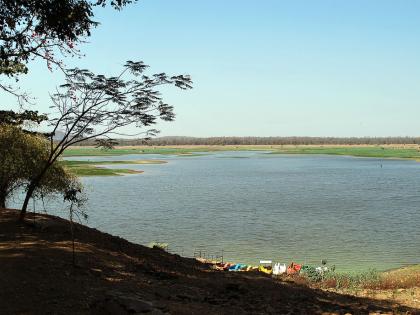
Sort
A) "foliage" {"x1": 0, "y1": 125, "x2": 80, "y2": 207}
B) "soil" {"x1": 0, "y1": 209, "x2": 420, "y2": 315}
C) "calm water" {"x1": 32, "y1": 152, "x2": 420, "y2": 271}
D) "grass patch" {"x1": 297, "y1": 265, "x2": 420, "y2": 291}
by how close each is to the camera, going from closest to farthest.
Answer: "soil" {"x1": 0, "y1": 209, "x2": 420, "y2": 315}
"grass patch" {"x1": 297, "y1": 265, "x2": 420, "y2": 291}
"foliage" {"x1": 0, "y1": 125, "x2": 80, "y2": 207}
"calm water" {"x1": 32, "y1": 152, "x2": 420, "y2": 271}

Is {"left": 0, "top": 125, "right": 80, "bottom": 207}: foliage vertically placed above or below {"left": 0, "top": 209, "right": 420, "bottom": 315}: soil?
above

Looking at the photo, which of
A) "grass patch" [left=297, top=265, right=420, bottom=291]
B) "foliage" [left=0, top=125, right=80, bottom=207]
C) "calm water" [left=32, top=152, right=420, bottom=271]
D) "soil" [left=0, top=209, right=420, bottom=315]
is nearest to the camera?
"soil" [left=0, top=209, right=420, bottom=315]

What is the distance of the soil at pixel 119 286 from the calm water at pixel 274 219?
15.7m

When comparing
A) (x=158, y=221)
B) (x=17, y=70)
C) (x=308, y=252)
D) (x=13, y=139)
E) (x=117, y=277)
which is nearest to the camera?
(x=117, y=277)

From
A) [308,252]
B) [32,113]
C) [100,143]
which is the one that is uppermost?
[32,113]

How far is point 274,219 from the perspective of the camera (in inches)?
1886

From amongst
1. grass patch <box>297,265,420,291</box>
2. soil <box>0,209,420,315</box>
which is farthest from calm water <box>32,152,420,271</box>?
soil <box>0,209,420,315</box>

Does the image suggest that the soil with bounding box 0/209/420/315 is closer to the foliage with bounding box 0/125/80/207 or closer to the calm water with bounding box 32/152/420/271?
Answer: the foliage with bounding box 0/125/80/207

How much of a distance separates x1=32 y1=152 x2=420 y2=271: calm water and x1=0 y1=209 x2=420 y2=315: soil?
51.6 feet

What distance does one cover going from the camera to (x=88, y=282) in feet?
41.2

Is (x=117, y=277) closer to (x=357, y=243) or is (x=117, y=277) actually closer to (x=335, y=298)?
(x=335, y=298)

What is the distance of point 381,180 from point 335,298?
78.3 m

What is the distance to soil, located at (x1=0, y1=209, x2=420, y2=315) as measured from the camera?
10.6 m

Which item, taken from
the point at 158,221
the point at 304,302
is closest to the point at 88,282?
the point at 304,302
